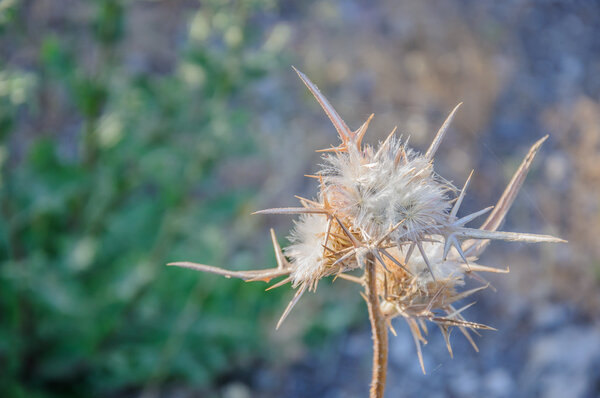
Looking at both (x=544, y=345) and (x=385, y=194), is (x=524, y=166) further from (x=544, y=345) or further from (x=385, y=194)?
(x=544, y=345)

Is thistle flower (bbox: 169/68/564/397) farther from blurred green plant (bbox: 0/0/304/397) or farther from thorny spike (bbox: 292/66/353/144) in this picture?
blurred green plant (bbox: 0/0/304/397)

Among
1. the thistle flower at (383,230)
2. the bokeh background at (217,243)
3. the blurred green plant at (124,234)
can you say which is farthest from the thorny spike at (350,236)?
the blurred green plant at (124,234)

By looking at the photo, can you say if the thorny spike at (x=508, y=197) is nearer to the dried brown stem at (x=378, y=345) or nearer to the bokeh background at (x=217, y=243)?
the dried brown stem at (x=378, y=345)

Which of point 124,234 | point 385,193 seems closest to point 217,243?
point 124,234

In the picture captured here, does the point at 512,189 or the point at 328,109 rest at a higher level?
the point at 328,109

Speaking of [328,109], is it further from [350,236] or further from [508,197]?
[508,197]

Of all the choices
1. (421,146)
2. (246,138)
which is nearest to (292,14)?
(421,146)

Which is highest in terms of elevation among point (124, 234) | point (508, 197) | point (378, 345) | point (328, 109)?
point (328, 109)

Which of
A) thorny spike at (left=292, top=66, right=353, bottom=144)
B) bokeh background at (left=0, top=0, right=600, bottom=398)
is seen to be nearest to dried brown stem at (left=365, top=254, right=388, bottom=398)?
thorny spike at (left=292, top=66, right=353, bottom=144)
